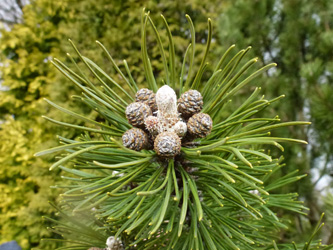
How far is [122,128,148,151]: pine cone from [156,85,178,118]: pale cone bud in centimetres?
3

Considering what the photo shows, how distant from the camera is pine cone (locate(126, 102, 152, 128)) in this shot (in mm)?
330

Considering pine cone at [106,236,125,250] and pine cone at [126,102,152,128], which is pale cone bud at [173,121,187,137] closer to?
pine cone at [126,102,152,128]

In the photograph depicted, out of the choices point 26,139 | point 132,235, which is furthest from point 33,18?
point 132,235

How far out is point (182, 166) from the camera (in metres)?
0.36

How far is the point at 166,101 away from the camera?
1.03 feet

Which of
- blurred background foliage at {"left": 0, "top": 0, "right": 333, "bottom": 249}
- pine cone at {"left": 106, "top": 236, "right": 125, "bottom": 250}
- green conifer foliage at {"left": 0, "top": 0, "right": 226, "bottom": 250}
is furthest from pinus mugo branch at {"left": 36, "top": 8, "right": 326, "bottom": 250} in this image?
green conifer foliage at {"left": 0, "top": 0, "right": 226, "bottom": 250}

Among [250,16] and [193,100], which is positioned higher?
[250,16]

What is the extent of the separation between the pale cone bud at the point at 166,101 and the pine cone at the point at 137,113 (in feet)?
0.07

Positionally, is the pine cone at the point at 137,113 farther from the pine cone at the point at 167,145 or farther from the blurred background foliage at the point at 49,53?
the blurred background foliage at the point at 49,53

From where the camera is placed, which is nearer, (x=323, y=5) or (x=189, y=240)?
(x=189, y=240)

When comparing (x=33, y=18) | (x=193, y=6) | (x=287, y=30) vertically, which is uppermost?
(x=193, y=6)

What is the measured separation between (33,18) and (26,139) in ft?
Answer: 2.44

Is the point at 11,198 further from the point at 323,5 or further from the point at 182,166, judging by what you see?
the point at 323,5

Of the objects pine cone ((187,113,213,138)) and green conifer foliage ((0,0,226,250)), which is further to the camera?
green conifer foliage ((0,0,226,250))
